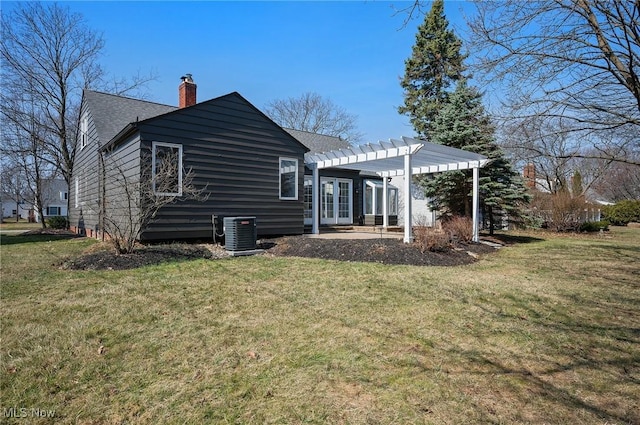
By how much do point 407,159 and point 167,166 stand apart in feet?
21.5

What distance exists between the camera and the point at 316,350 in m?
3.31

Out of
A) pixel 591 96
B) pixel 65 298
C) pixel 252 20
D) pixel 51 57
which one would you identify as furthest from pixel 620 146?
pixel 51 57

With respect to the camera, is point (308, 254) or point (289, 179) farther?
point (289, 179)

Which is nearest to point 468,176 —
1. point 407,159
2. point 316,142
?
point 407,159

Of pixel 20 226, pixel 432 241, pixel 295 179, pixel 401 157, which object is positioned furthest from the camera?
pixel 20 226

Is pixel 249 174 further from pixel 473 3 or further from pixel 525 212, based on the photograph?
pixel 525 212

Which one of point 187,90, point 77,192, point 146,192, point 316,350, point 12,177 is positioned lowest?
point 316,350

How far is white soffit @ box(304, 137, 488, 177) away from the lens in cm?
995

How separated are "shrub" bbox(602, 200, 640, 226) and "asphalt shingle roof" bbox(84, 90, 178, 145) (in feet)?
102

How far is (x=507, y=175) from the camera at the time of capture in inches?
557

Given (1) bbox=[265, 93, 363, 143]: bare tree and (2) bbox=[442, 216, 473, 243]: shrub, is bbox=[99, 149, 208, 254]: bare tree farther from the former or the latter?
(1) bbox=[265, 93, 363, 143]: bare tree

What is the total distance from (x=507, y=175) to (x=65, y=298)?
48.1 ft

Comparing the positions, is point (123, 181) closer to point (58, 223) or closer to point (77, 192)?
point (77, 192)

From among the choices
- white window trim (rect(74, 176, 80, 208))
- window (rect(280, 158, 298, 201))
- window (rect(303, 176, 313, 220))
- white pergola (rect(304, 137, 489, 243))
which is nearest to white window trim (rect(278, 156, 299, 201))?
window (rect(280, 158, 298, 201))
